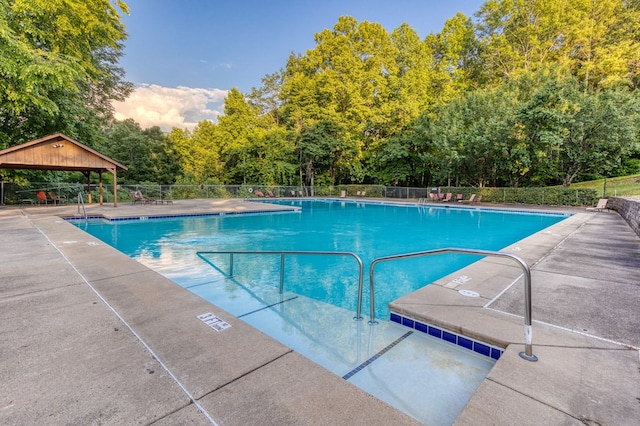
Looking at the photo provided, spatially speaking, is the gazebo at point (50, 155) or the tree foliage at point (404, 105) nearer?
the gazebo at point (50, 155)

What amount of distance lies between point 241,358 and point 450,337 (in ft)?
6.08

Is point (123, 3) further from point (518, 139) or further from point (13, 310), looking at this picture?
point (518, 139)

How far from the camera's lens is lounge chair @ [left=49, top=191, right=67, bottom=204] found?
1493 centimetres

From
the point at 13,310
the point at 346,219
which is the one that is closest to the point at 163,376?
the point at 13,310

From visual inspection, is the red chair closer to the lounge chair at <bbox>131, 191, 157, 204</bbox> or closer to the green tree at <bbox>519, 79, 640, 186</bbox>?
the lounge chair at <bbox>131, 191, 157, 204</bbox>

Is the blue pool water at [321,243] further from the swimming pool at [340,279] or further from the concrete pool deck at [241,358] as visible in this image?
the concrete pool deck at [241,358]

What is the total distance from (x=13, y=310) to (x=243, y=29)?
1960 cm

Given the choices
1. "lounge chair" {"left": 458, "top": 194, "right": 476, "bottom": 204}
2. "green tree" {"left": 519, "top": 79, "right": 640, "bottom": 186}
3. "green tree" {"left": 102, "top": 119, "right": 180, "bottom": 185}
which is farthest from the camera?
"green tree" {"left": 102, "top": 119, "right": 180, "bottom": 185}

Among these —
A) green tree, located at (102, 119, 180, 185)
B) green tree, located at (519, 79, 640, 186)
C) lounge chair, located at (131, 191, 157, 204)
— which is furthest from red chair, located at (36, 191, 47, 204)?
green tree, located at (519, 79, 640, 186)

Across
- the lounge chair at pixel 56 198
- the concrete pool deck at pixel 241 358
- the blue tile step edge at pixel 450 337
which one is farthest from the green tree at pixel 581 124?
the lounge chair at pixel 56 198

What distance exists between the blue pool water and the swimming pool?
0.03m

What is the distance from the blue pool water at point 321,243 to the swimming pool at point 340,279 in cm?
3

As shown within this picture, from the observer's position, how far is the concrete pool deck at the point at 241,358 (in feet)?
5.10

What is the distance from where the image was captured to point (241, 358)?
6.70 feet
